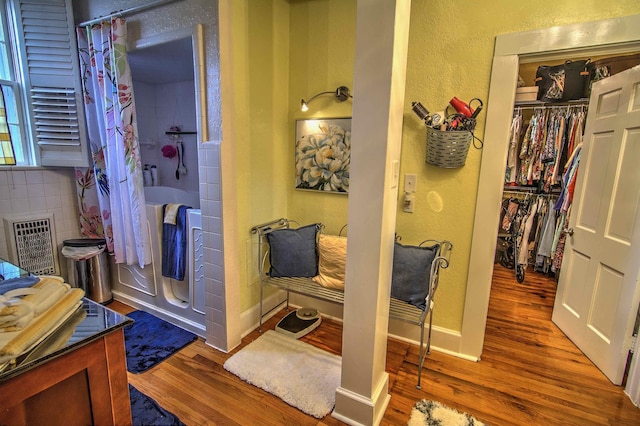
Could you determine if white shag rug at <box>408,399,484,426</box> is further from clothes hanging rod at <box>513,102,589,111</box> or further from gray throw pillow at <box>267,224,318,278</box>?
clothes hanging rod at <box>513,102,589,111</box>

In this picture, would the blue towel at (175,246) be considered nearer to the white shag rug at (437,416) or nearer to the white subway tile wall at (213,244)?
the white subway tile wall at (213,244)

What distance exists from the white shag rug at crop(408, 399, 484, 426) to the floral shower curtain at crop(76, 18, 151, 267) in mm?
2259

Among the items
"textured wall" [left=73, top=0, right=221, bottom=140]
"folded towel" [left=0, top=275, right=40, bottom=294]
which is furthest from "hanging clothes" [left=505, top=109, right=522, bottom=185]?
"folded towel" [left=0, top=275, right=40, bottom=294]

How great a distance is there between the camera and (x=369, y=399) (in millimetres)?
1602

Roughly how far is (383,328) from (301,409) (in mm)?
670

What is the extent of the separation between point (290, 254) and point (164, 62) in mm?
1919

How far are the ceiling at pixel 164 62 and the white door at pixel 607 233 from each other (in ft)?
9.72

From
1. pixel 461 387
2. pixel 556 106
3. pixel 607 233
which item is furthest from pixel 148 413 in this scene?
pixel 556 106

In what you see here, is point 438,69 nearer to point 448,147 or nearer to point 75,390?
point 448,147

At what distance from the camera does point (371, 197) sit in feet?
4.73

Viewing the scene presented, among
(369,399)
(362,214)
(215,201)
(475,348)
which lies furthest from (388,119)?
(475,348)

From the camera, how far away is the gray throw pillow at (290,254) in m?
2.45

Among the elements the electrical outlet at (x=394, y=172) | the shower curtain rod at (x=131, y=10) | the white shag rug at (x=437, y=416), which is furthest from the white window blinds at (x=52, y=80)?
the white shag rug at (x=437, y=416)

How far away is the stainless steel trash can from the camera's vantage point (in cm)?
262
